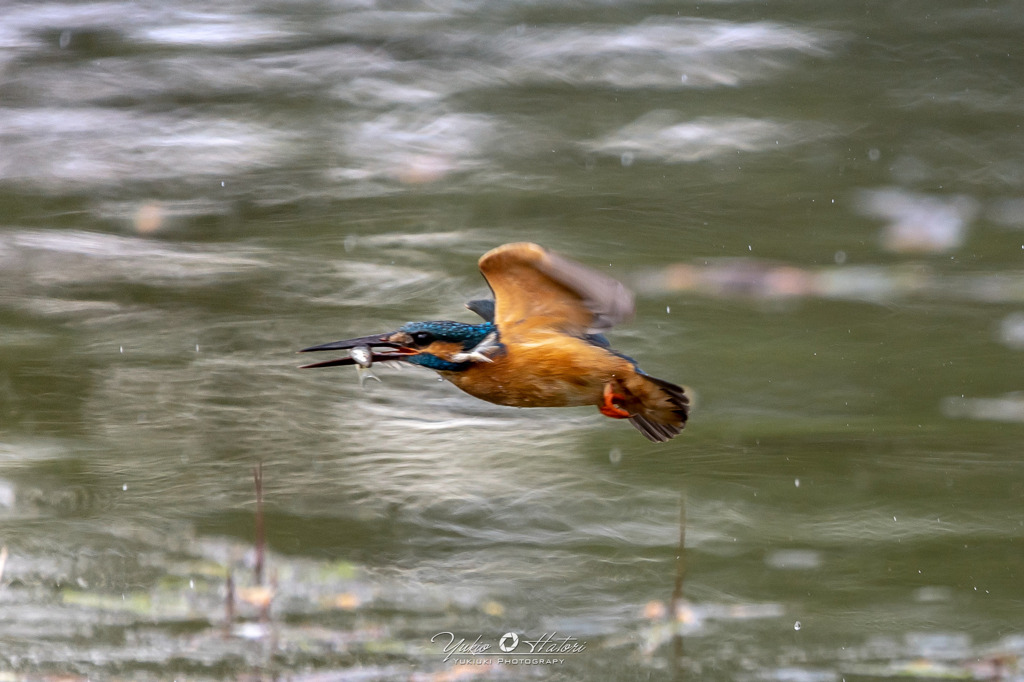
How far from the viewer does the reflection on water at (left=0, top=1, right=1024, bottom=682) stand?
147 inches

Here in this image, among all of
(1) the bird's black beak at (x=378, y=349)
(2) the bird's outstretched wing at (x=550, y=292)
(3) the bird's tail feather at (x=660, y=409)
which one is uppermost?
(2) the bird's outstretched wing at (x=550, y=292)

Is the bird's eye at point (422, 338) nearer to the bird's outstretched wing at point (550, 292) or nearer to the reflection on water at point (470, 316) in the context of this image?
the bird's outstretched wing at point (550, 292)

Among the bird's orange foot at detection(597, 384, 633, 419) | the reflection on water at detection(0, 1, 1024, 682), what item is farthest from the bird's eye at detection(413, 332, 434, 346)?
the reflection on water at detection(0, 1, 1024, 682)

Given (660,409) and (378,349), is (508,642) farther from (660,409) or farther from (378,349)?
(378,349)

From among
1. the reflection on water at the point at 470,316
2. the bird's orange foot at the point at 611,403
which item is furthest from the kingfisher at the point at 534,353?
the reflection on water at the point at 470,316

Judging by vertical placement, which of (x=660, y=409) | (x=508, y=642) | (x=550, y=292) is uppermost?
(x=550, y=292)

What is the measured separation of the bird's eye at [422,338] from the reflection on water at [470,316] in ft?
3.03

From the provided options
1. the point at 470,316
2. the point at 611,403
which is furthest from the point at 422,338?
the point at 470,316
